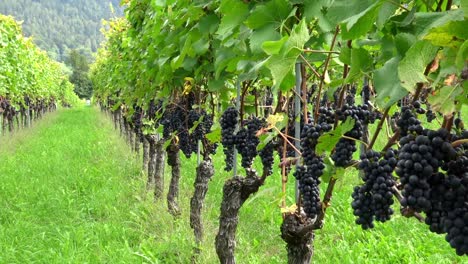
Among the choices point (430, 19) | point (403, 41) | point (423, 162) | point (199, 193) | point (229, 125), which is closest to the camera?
point (423, 162)

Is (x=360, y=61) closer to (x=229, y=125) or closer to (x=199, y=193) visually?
(x=229, y=125)

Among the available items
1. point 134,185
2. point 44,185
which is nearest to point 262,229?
point 134,185

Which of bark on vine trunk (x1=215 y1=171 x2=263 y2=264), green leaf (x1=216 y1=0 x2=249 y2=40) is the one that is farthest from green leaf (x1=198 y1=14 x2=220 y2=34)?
bark on vine trunk (x1=215 y1=171 x2=263 y2=264)

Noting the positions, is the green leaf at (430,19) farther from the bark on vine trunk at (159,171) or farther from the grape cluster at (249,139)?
the bark on vine trunk at (159,171)

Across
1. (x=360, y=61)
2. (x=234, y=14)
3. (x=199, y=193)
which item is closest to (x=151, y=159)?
(x=199, y=193)

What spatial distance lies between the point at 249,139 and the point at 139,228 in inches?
137

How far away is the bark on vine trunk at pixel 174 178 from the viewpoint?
234 inches

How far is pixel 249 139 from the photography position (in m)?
2.95

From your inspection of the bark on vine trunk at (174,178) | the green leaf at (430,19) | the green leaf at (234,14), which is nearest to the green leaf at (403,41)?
the green leaf at (430,19)

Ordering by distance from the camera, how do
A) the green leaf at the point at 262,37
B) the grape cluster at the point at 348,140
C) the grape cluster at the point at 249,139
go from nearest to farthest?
1. the grape cluster at the point at 348,140
2. the green leaf at the point at 262,37
3. the grape cluster at the point at 249,139

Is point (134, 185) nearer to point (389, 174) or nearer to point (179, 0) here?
point (179, 0)

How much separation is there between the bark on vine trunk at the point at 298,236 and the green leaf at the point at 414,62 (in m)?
1.49

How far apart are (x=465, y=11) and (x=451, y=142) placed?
328mm

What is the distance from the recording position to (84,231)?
5.68 metres
